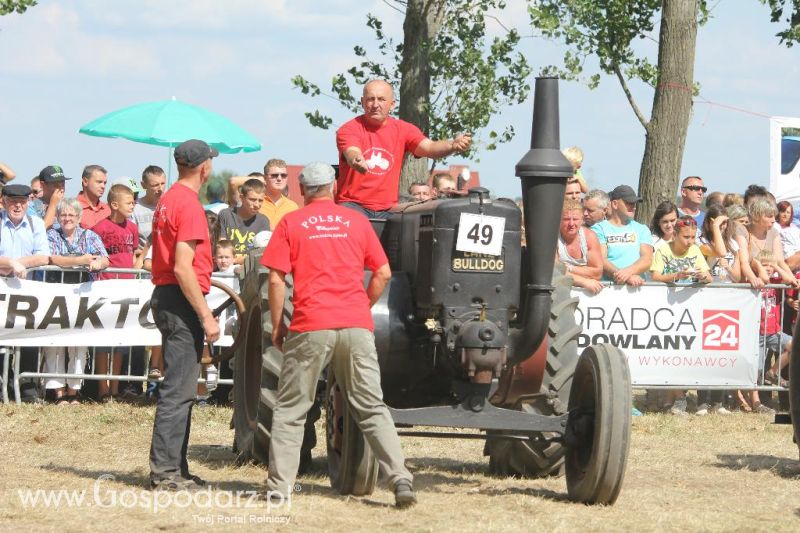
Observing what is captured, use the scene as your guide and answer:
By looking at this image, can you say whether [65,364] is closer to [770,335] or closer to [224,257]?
[224,257]

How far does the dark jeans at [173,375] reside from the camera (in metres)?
8.66

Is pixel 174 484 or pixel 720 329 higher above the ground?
pixel 720 329

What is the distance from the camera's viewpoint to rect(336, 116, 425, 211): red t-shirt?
943cm

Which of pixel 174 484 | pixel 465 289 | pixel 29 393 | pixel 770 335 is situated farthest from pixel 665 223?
pixel 174 484

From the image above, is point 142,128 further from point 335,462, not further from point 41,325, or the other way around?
point 335,462

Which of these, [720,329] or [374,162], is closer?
[374,162]

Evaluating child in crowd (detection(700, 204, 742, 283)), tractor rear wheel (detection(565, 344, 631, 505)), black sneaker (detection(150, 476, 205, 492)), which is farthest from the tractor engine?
child in crowd (detection(700, 204, 742, 283))

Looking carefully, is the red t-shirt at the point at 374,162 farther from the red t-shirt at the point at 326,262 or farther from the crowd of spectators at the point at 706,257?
the crowd of spectators at the point at 706,257

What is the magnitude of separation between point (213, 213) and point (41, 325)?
205 centimetres

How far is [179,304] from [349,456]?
146cm

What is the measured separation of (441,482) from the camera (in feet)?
30.4

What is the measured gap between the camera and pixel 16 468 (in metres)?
9.36

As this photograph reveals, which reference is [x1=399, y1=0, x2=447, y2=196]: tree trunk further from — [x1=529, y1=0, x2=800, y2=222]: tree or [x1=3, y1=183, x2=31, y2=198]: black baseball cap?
[x1=3, y1=183, x2=31, y2=198]: black baseball cap

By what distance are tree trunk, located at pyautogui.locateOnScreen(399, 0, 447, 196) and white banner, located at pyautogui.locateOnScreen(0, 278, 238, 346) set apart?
6.63 meters
